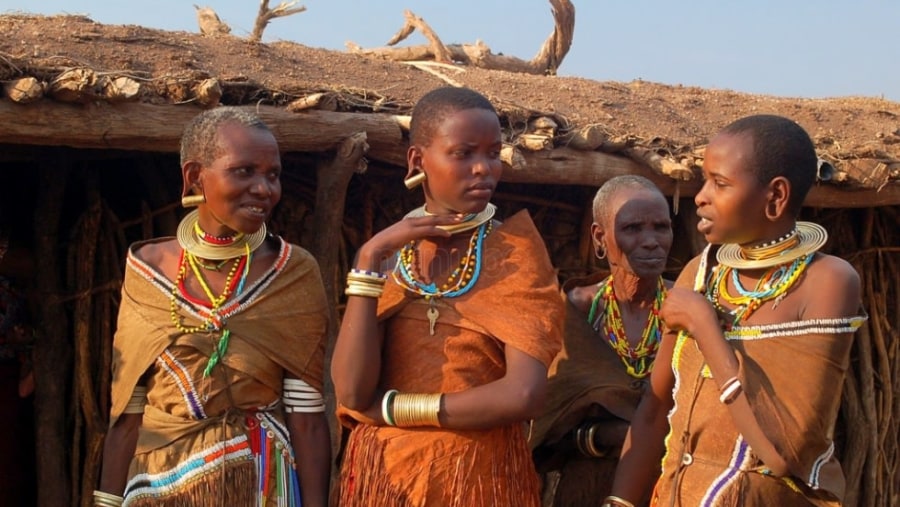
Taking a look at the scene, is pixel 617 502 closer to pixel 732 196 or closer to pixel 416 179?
pixel 732 196

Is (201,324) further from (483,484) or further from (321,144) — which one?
(321,144)

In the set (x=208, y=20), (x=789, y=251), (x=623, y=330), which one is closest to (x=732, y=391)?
(x=789, y=251)

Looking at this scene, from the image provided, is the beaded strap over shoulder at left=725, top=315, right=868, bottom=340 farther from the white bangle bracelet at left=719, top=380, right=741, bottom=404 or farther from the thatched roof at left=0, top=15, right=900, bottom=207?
the thatched roof at left=0, top=15, right=900, bottom=207

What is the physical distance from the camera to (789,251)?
287 cm

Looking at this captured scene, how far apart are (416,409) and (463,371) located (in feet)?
0.59

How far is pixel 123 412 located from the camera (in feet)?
10.7

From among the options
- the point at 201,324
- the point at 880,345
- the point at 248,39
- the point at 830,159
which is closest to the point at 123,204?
the point at 248,39

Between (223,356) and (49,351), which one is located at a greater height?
(223,356)

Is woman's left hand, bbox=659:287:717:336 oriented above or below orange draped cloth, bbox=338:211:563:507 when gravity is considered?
above

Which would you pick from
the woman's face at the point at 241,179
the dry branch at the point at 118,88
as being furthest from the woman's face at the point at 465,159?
the dry branch at the point at 118,88

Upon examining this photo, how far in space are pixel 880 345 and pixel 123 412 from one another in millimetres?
5527

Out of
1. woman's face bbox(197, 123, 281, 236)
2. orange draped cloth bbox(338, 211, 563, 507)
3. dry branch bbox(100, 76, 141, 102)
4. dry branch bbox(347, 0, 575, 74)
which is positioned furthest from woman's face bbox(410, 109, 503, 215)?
dry branch bbox(347, 0, 575, 74)

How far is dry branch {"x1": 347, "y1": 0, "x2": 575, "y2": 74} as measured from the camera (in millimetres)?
10859

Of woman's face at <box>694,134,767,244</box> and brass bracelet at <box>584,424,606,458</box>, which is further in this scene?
brass bracelet at <box>584,424,606,458</box>
